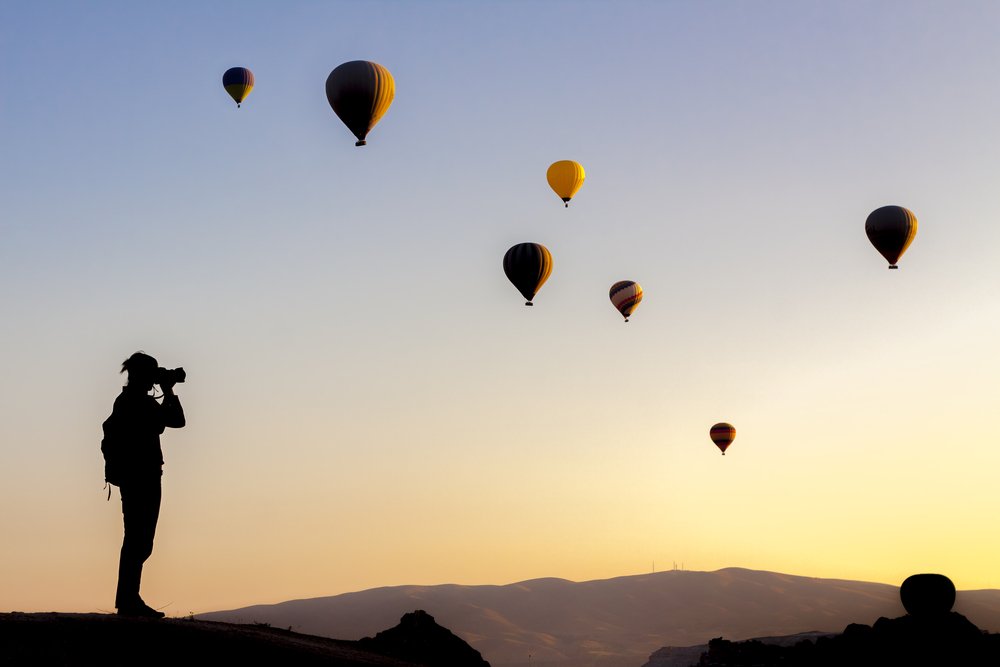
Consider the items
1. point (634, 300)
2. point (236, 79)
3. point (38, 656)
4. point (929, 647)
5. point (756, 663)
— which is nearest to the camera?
point (38, 656)

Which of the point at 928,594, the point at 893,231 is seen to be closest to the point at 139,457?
the point at 928,594

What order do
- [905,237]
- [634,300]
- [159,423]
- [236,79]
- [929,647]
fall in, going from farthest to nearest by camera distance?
[236,79], [634,300], [905,237], [929,647], [159,423]

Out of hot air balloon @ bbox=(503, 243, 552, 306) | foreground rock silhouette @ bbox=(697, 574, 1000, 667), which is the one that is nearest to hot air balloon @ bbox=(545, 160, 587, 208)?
hot air balloon @ bbox=(503, 243, 552, 306)

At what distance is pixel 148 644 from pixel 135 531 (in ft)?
5.24

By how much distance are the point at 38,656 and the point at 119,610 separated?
2161 millimetres

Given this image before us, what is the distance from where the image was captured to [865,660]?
25.2 m

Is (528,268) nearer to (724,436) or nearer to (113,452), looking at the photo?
(724,436)

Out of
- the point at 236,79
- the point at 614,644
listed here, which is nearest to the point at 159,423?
the point at 236,79

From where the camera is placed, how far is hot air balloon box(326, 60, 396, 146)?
136 ft

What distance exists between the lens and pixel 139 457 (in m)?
11.5

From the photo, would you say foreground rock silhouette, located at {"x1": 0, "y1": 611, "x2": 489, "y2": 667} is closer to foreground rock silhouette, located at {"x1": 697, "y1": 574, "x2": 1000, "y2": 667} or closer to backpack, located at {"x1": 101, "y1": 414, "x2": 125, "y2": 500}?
backpack, located at {"x1": 101, "y1": 414, "x2": 125, "y2": 500}

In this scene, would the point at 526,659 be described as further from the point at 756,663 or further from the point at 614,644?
the point at 756,663

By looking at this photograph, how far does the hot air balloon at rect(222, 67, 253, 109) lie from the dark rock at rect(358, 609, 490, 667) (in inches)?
2181

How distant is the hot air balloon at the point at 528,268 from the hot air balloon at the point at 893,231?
15.1 m
